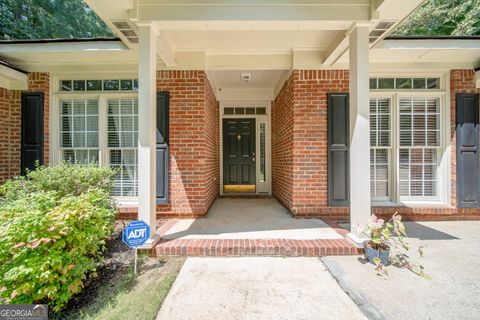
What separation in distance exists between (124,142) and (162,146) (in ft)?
2.92

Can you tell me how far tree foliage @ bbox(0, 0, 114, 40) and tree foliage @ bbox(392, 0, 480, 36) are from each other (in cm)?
1143

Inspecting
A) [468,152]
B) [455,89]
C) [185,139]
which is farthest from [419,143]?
[185,139]

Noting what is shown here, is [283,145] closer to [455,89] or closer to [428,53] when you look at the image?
[428,53]

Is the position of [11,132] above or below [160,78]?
below

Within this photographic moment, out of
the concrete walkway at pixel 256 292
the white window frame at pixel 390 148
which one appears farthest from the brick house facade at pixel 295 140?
the concrete walkway at pixel 256 292

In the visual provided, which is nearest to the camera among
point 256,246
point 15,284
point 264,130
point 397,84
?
point 15,284

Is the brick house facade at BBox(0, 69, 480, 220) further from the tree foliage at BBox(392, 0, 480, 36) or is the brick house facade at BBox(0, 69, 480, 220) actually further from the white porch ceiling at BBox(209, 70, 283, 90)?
the tree foliage at BBox(392, 0, 480, 36)

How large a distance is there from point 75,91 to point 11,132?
1.36 meters

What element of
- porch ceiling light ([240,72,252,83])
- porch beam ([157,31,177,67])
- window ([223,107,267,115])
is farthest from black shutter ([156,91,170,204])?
window ([223,107,267,115])

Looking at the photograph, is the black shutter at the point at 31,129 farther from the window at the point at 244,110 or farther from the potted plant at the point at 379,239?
the potted plant at the point at 379,239

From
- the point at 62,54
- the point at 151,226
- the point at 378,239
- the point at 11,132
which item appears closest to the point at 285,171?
the point at 378,239

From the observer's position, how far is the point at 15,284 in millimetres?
1983

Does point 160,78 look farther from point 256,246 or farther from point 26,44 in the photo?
point 256,246

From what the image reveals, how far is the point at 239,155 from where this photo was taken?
259 inches
